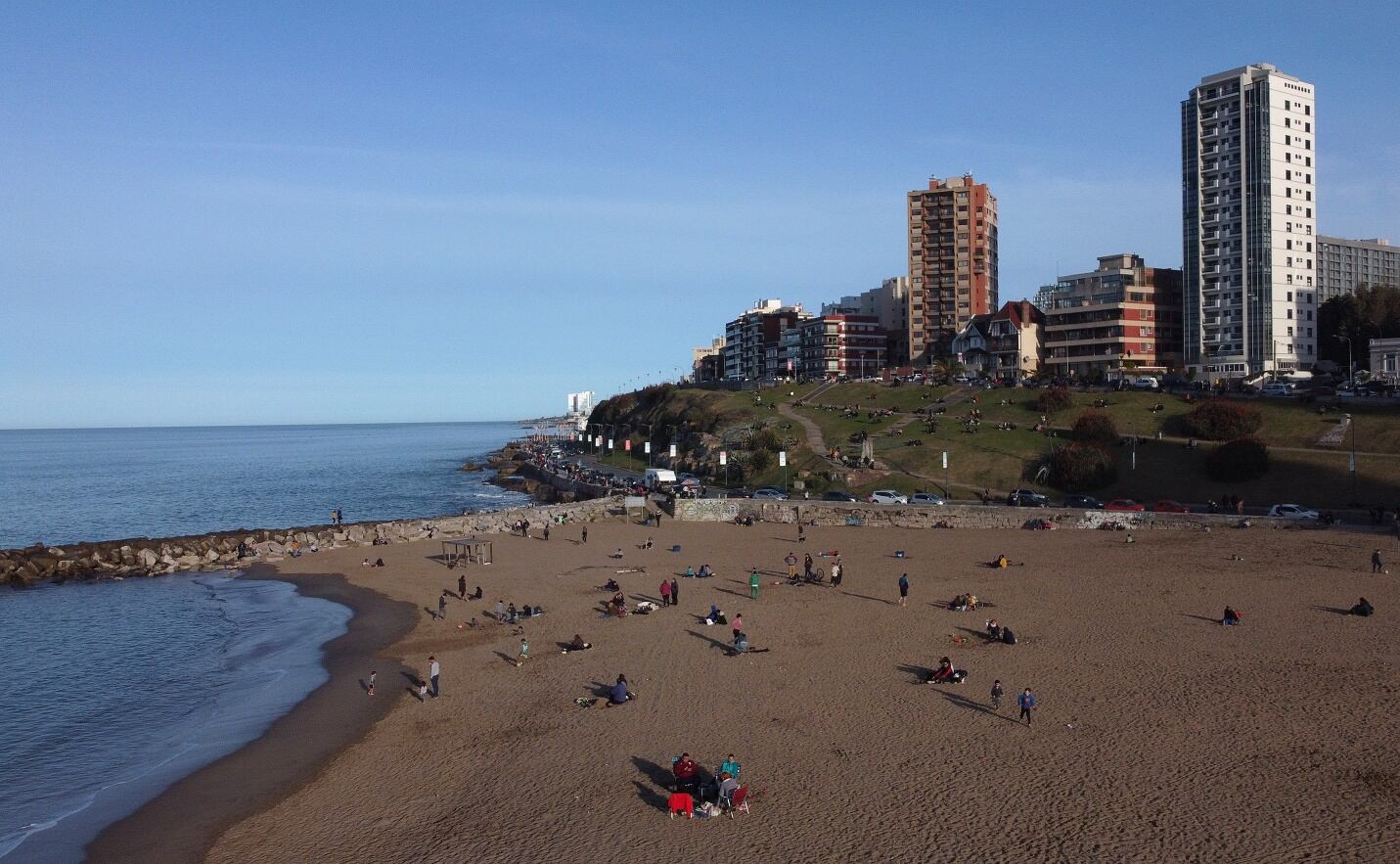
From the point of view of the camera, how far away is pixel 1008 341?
120 meters

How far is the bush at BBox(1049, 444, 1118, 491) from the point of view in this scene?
62062 millimetres

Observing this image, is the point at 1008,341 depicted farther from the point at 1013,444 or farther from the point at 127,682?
the point at 127,682

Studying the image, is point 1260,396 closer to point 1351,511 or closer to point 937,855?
point 1351,511

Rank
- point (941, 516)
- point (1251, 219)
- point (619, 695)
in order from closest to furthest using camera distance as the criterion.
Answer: point (619, 695) < point (941, 516) < point (1251, 219)

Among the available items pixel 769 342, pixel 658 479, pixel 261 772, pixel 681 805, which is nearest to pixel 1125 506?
pixel 658 479

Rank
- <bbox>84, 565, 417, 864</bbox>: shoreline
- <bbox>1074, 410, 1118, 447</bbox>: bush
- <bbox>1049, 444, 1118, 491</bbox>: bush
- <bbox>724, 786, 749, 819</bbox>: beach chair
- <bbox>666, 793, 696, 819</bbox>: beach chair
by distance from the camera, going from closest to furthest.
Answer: <bbox>666, 793, 696, 819</bbox>: beach chair
<bbox>724, 786, 749, 819</bbox>: beach chair
<bbox>84, 565, 417, 864</bbox>: shoreline
<bbox>1049, 444, 1118, 491</bbox>: bush
<bbox>1074, 410, 1118, 447</bbox>: bush

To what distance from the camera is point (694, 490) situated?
234 feet

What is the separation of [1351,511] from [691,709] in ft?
144

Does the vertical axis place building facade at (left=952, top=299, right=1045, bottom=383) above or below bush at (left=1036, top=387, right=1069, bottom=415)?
above

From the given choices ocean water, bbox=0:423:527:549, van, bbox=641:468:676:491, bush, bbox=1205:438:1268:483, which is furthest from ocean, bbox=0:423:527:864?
bush, bbox=1205:438:1268:483

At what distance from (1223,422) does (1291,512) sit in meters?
18.2

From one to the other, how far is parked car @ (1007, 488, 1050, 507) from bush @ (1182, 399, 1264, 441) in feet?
55.4

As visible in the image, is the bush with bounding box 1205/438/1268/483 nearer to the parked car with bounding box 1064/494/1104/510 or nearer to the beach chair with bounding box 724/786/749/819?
the parked car with bounding box 1064/494/1104/510

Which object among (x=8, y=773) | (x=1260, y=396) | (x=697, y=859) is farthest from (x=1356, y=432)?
(x=8, y=773)
